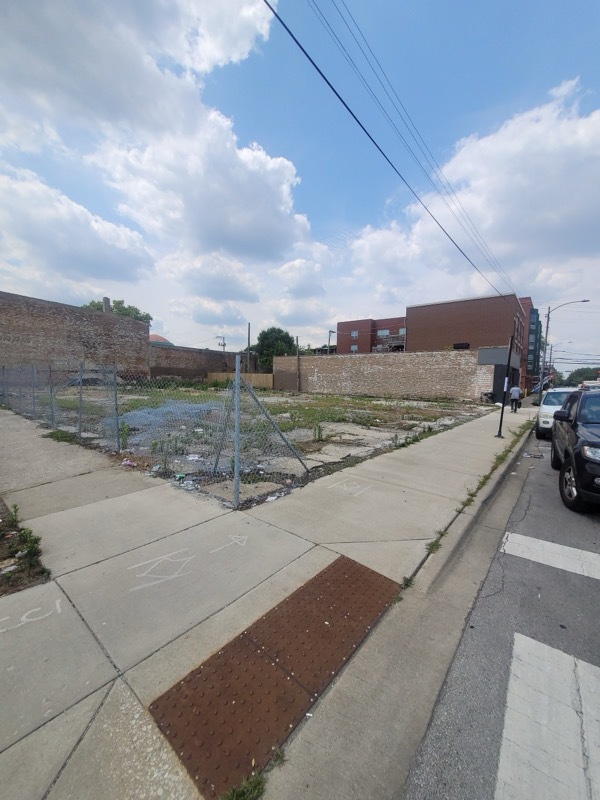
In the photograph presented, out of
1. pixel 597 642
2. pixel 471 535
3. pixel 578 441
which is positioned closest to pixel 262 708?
pixel 597 642

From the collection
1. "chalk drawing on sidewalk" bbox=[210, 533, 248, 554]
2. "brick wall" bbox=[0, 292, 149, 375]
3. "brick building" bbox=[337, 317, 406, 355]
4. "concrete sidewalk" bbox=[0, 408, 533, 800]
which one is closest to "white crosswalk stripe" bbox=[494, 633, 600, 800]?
"concrete sidewalk" bbox=[0, 408, 533, 800]

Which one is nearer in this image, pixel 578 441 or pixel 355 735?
pixel 355 735

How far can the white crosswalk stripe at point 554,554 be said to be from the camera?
3297 mm

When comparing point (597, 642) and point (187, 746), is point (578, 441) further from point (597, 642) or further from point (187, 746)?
point (187, 746)

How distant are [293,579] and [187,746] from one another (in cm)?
140

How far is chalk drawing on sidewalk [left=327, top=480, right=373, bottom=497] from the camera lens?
16.6 ft

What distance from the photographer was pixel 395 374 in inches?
1161

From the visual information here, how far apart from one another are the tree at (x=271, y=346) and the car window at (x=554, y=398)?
46.0 metres

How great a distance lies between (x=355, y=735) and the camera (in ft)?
5.59

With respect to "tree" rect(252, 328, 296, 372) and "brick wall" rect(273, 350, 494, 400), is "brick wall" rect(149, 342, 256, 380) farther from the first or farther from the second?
"brick wall" rect(273, 350, 494, 400)

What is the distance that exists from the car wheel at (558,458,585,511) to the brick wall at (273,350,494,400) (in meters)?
22.0

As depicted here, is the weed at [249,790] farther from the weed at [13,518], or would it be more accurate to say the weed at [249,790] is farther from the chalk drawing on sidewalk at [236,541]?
the weed at [13,518]

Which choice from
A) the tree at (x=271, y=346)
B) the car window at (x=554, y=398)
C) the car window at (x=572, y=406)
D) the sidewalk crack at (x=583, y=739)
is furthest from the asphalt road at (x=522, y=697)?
the tree at (x=271, y=346)

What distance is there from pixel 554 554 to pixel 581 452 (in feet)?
5.65
